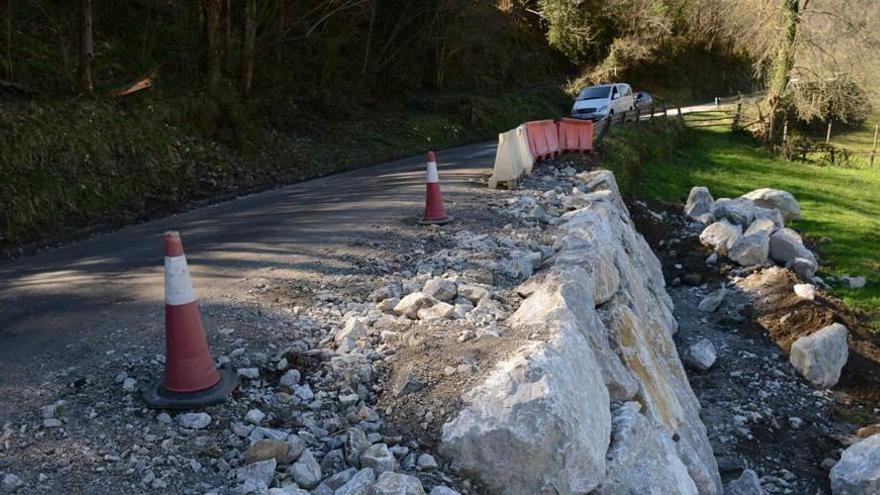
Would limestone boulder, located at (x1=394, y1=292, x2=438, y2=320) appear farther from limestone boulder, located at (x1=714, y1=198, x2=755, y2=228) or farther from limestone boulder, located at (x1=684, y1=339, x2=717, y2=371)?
limestone boulder, located at (x1=714, y1=198, x2=755, y2=228)

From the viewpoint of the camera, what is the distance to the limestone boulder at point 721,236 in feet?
45.9

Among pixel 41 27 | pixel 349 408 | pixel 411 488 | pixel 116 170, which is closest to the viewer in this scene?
pixel 411 488

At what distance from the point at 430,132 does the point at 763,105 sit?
13.9m

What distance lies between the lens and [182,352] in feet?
13.3

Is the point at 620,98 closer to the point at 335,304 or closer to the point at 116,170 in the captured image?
the point at 116,170

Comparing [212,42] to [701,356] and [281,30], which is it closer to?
[281,30]

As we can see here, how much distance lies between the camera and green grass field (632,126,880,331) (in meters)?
14.2

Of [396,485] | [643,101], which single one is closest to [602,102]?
[643,101]

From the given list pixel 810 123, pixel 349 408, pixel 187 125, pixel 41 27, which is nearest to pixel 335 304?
pixel 349 408

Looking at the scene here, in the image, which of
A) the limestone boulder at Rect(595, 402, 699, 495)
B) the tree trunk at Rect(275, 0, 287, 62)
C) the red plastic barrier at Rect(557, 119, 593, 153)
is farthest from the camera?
the tree trunk at Rect(275, 0, 287, 62)

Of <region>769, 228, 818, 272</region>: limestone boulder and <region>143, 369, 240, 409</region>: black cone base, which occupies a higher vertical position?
<region>143, 369, 240, 409</region>: black cone base

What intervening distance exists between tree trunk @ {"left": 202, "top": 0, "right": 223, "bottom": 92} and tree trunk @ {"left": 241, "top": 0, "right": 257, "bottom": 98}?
120cm

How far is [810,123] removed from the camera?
3038 cm

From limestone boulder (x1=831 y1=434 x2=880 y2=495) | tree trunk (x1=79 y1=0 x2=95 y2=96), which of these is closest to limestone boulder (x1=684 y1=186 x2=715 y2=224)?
limestone boulder (x1=831 y1=434 x2=880 y2=495)
